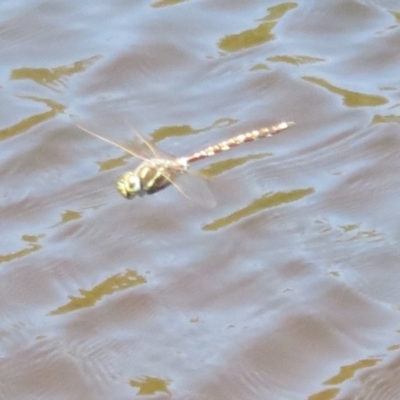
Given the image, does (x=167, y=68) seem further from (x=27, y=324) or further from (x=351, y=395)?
(x=351, y=395)

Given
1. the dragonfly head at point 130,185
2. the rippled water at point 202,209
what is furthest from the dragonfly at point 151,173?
the rippled water at point 202,209

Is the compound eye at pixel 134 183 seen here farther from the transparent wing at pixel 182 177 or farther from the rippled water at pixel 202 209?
the rippled water at pixel 202 209

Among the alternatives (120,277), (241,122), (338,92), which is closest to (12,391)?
(120,277)

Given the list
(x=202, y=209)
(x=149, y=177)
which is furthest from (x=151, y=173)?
(x=202, y=209)

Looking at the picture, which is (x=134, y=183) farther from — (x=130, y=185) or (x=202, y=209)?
(x=202, y=209)

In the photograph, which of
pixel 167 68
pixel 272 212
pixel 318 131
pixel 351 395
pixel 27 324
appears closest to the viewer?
pixel 351 395

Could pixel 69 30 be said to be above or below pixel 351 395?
above
